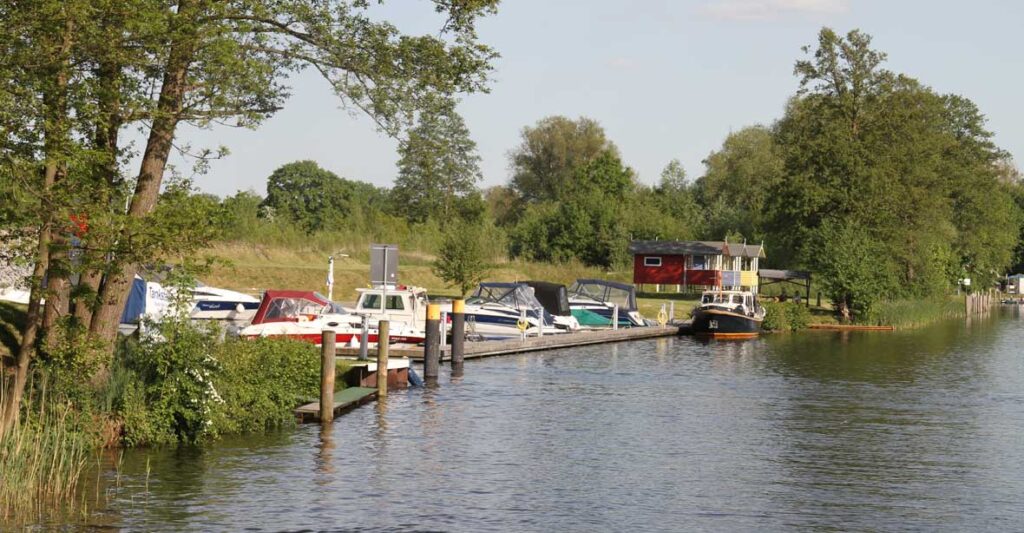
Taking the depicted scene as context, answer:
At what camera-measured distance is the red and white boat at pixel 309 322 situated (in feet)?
118

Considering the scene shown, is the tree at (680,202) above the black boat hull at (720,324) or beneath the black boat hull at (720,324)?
above

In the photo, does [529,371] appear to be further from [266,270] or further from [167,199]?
[266,270]

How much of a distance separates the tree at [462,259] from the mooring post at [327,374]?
40.9 metres

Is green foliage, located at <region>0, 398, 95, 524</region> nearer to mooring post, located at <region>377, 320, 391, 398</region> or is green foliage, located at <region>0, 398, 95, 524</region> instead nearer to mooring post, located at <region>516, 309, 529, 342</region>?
mooring post, located at <region>377, 320, 391, 398</region>

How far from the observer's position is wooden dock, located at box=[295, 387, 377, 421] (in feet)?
81.9

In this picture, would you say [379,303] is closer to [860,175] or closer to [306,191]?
[860,175]

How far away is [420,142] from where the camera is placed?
73.9 ft

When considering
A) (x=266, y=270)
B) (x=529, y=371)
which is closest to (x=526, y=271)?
(x=266, y=270)

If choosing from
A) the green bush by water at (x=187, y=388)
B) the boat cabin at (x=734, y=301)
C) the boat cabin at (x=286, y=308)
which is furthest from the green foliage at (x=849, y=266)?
the green bush by water at (x=187, y=388)

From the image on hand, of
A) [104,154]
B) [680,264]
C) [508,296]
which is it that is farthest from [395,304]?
[680,264]

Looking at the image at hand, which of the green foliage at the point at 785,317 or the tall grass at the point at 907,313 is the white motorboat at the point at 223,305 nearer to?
the green foliage at the point at 785,317

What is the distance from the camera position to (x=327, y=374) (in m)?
24.7

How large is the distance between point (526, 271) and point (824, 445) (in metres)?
58.3

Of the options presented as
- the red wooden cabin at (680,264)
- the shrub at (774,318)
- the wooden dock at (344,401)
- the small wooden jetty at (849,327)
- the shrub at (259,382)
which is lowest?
the wooden dock at (344,401)
